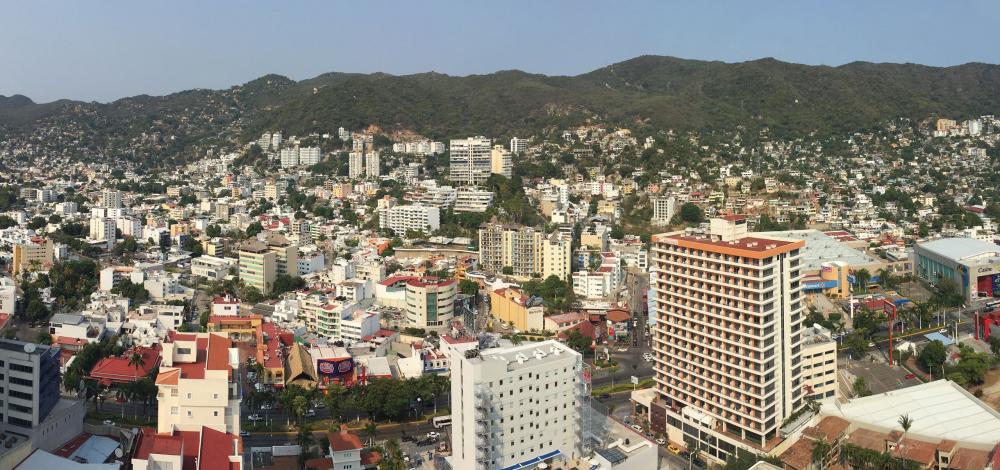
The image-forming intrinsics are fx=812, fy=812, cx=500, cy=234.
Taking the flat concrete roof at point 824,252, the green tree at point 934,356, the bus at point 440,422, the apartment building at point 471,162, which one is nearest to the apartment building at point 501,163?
the apartment building at point 471,162

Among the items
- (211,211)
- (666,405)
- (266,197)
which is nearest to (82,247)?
(211,211)

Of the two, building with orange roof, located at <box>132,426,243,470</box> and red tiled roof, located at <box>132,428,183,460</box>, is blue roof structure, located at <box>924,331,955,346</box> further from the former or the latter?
red tiled roof, located at <box>132,428,183,460</box>

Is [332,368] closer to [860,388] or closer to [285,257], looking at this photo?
[860,388]

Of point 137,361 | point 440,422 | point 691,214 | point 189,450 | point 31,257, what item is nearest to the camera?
point 189,450

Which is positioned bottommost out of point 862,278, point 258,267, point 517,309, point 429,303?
point 517,309

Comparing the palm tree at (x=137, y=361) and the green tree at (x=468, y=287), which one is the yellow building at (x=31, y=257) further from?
the green tree at (x=468, y=287)

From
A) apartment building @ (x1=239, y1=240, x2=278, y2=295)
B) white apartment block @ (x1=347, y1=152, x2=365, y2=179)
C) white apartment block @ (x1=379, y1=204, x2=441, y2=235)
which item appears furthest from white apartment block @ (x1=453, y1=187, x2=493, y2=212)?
white apartment block @ (x1=347, y1=152, x2=365, y2=179)

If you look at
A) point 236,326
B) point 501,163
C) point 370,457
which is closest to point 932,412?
point 370,457
